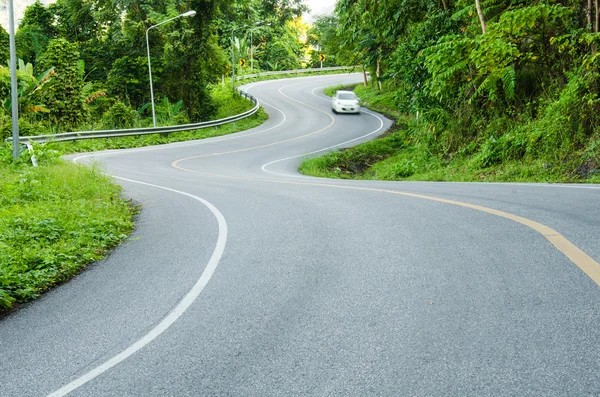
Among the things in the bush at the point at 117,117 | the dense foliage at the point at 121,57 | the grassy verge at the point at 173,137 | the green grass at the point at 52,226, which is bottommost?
the green grass at the point at 52,226

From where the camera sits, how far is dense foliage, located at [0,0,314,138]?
34.4 meters

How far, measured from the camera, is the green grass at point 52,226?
6.42 m

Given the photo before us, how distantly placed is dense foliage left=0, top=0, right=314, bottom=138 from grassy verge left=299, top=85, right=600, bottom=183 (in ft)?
55.5

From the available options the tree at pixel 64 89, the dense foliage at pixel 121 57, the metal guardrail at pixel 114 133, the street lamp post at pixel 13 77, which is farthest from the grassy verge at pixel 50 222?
the dense foliage at pixel 121 57

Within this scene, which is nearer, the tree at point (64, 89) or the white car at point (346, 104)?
the tree at point (64, 89)

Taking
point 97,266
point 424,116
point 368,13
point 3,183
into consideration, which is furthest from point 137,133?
point 97,266

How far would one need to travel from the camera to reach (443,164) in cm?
1878

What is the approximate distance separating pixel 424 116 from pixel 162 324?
17.4 m

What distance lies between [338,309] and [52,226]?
5.54m

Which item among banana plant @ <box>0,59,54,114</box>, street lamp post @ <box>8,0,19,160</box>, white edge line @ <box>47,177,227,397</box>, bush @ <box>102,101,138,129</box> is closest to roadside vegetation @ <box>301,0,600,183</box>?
white edge line @ <box>47,177,227,397</box>

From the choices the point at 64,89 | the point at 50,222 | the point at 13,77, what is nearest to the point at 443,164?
the point at 13,77

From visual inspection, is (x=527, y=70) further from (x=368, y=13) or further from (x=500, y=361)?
(x=500, y=361)

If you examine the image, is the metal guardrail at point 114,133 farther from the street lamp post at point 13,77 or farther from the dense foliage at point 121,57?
the street lamp post at point 13,77

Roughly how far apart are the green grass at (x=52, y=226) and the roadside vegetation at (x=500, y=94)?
31.1 feet
